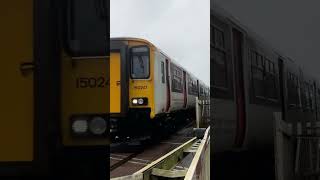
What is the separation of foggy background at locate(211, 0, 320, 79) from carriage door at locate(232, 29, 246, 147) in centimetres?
5

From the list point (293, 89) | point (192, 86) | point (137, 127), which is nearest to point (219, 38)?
point (293, 89)

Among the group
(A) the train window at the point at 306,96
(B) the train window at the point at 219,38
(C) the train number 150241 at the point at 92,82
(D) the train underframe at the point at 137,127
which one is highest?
(B) the train window at the point at 219,38

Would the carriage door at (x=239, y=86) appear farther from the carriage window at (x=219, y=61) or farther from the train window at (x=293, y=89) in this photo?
the train window at (x=293, y=89)

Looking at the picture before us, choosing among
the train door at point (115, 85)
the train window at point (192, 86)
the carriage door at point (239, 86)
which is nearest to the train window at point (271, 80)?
the carriage door at point (239, 86)

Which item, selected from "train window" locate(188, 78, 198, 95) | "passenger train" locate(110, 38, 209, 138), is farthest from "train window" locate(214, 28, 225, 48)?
"train window" locate(188, 78, 198, 95)

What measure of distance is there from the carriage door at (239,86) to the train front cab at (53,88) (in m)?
0.49

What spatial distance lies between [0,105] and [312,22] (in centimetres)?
105

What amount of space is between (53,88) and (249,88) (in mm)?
748

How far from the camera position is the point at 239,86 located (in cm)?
131

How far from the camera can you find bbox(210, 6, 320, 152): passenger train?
1.24 m

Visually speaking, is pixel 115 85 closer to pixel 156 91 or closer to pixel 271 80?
pixel 271 80

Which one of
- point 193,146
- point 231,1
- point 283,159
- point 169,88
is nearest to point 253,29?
point 231,1

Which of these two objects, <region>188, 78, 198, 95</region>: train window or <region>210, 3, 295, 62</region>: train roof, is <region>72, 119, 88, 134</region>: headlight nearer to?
<region>210, 3, 295, 62</region>: train roof

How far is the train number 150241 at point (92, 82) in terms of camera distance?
169cm
